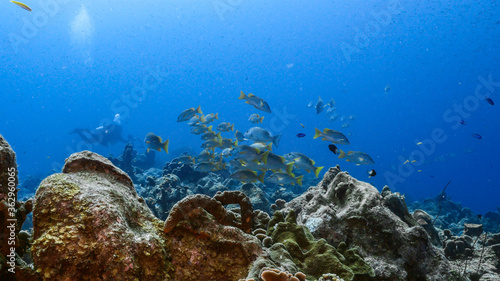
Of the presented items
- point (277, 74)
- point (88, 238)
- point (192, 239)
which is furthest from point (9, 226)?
point (277, 74)

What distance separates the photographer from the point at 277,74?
118 meters

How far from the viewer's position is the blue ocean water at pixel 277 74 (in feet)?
268

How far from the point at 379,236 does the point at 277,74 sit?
119742 millimetres

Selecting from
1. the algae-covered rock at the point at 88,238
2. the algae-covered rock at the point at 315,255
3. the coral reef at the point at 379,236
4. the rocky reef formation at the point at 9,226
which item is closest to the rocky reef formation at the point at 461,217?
the coral reef at the point at 379,236

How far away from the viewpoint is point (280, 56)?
357 ft

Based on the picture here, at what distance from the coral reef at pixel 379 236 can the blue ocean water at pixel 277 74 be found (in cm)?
7823

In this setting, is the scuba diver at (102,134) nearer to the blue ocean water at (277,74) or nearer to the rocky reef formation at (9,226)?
the rocky reef formation at (9,226)

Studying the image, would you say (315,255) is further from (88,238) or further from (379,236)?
(88,238)

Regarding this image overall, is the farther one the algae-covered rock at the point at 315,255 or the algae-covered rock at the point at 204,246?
the algae-covered rock at the point at 315,255

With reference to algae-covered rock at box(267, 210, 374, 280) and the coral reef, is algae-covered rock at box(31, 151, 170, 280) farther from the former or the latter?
the coral reef

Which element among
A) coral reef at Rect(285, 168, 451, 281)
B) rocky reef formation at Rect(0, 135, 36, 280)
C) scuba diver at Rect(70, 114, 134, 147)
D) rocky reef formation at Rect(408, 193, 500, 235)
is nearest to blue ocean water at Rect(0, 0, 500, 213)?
scuba diver at Rect(70, 114, 134, 147)

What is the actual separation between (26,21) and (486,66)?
157639 mm

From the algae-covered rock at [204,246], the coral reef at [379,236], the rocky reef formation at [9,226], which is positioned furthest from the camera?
the coral reef at [379,236]

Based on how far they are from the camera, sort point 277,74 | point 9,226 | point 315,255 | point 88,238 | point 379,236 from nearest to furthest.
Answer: point 88,238 < point 9,226 < point 315,255 < point 379,236 < point 277,74
